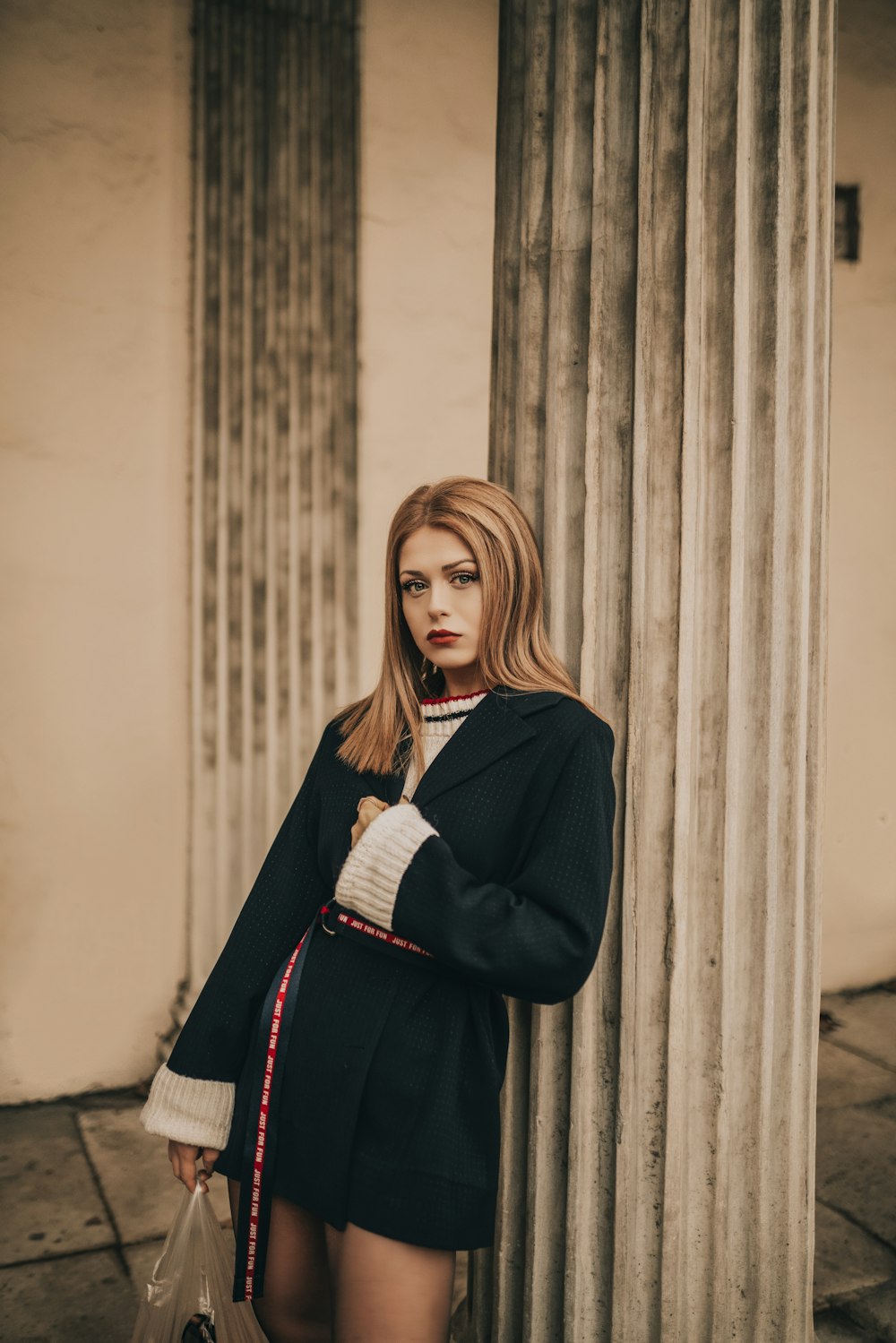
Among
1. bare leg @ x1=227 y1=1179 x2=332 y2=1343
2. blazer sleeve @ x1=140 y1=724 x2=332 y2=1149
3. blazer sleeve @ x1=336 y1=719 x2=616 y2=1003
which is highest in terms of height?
blazer sleeve @ x1=336 y1=719 x2=616 y2=1003

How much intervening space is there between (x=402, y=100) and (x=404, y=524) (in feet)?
10.3

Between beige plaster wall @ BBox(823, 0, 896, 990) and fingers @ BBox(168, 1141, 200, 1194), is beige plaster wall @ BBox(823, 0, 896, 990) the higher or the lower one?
the higher one

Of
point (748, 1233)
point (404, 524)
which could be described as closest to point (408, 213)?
point (404, 524)

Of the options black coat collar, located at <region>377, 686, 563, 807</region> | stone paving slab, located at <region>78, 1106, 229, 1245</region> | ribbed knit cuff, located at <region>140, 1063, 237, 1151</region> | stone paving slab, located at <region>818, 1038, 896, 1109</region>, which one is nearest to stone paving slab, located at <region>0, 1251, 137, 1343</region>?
stone paving slab, located at <region>78, 1106, 229, 1245</region>

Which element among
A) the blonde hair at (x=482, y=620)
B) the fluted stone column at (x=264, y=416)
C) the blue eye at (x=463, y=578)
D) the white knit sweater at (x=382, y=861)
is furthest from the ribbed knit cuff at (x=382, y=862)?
the fluted stone column at (x=264, y=416)

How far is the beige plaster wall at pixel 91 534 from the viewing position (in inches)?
147

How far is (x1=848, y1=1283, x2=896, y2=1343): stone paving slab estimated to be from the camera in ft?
8.91

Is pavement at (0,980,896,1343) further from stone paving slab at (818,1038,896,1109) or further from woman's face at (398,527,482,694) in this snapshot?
woman's face at (398,527,482,694)

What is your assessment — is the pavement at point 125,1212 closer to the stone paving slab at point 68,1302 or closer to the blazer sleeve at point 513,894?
the stone paving slab at point 68,1302

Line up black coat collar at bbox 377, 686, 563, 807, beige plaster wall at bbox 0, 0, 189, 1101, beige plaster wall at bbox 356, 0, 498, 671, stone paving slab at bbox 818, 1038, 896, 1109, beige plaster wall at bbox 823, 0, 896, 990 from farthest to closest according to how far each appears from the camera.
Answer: beige plaster wall at bbox 823, 0, 896, 990 → beige plaster wall at bbox 356, 0, 498, 671 → stone paving slab at bbox 818, 1038, 896, 1109 → beige plaster wall at bbox 0, 0, 189, 1101 → black coat collar at bbox 377, 686, 563, 807

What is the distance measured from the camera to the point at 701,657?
5.86 ft

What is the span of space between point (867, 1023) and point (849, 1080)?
658mm

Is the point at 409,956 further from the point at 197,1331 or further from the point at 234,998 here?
the point at 197,1331

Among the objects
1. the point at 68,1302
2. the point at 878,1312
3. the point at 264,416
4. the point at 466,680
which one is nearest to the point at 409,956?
the point at 466,680
